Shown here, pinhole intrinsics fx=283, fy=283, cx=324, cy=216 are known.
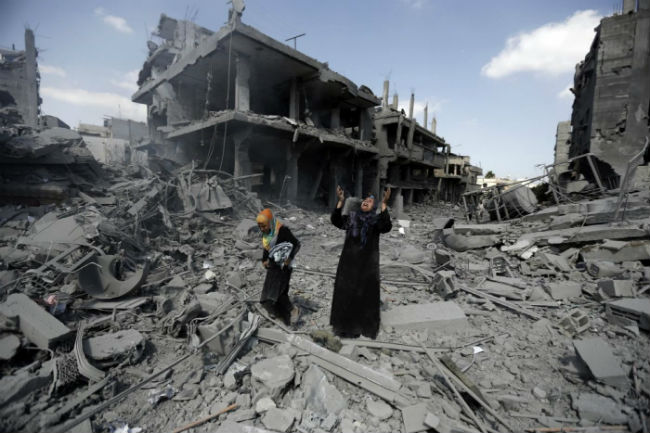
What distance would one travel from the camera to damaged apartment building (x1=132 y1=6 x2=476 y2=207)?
952cm

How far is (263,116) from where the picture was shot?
385 inches

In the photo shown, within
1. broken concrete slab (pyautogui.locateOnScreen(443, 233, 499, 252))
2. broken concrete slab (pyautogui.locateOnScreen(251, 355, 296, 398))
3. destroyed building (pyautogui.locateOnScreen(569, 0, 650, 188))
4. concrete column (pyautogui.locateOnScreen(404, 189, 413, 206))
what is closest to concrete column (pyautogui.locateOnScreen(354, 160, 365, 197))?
concrete column (pyautogui.locateOnScreen(404, 189, 413, 206))

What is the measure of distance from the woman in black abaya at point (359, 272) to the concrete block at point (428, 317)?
0.48m

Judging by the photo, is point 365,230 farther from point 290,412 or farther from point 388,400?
point 290,412

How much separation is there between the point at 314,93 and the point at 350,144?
293 centimetres

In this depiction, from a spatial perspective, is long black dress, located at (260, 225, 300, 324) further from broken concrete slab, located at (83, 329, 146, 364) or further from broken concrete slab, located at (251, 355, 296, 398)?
broken concrete slab, located at (83, 329, 146, 364)

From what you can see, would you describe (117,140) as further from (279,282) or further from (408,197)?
(279,282)

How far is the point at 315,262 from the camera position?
6.52m

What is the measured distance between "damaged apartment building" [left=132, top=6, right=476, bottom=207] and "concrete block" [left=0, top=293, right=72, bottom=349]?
23.0 ft

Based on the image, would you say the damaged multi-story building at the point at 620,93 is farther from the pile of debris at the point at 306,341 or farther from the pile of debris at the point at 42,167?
the pile of debris at the point at 42,167

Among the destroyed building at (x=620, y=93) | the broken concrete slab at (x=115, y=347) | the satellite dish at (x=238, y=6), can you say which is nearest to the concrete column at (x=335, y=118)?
the satellite dish at (x=238, y=6)

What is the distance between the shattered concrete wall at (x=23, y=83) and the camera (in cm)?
1722

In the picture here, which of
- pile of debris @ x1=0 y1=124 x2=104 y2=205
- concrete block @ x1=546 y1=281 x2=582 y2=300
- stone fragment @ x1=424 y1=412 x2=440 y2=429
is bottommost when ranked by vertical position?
stone fragment @ x1=424 y1=412 x2=440 y2=429

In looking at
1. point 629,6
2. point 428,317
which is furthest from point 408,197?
point 428,317
